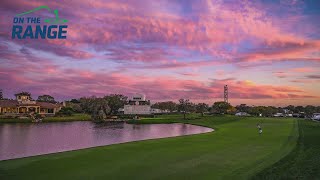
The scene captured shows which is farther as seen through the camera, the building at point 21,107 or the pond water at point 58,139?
the building at point 21,107

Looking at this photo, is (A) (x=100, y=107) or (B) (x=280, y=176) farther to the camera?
(A) (x=100, y=107)

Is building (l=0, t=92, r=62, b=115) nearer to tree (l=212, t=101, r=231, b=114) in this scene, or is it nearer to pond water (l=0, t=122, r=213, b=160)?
pond water (l=0, t=122, r=213, b=160)

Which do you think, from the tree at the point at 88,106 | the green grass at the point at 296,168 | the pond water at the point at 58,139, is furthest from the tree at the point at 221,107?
the green grass at the point at 296,168

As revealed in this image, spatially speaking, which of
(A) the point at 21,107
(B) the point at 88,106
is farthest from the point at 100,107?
(A) the point at 21,107

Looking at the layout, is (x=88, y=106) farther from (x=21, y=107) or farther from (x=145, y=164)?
(x=145, y=164)

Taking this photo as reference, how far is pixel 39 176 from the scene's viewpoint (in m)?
16.8

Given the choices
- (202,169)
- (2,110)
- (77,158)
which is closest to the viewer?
(202,169)

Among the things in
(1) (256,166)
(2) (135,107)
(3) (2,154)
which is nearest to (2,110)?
(2) (135,107)

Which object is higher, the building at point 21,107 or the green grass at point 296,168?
the building at point 21,107

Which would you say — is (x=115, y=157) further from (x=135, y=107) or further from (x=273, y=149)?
(x=135, y=107)

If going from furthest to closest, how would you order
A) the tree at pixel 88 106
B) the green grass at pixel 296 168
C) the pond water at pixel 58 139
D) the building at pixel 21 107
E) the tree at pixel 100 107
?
the tree at pixel 88 106
the tree at pixel 100 107
the building at pixel 21 107
the pond water at pixel 58 139
the green grass at pixel 296 168

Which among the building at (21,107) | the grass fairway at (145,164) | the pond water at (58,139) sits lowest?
the pond water at (58,139)

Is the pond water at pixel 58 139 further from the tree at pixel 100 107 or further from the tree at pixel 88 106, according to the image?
the tree at pixel 88 106

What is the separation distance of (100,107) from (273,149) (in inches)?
4588
